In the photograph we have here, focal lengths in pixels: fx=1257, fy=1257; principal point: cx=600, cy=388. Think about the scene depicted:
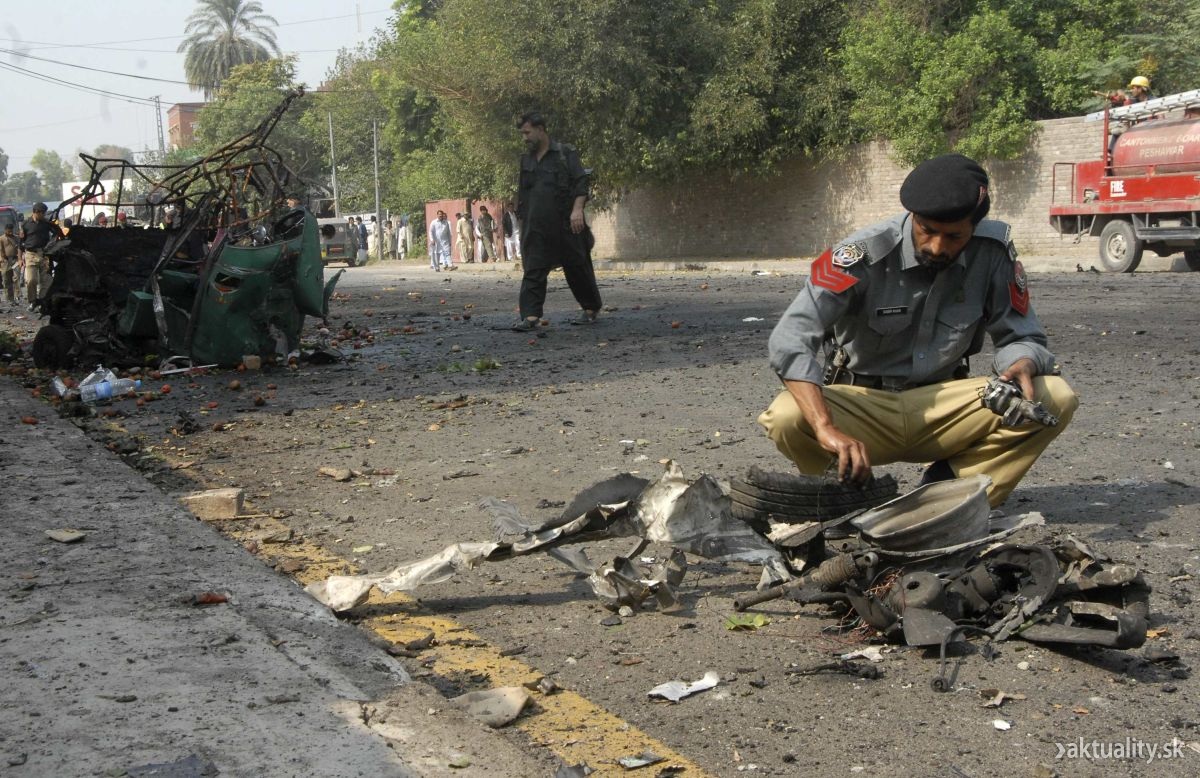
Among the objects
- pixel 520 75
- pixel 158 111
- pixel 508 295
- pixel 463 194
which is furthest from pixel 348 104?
pixel 508 295

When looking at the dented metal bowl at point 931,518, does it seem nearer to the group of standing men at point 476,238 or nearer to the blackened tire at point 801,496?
the blackened tire at point 801,496

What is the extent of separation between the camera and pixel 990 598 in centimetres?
339

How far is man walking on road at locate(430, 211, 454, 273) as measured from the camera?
38.5 m

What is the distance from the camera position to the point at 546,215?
11.4 metres

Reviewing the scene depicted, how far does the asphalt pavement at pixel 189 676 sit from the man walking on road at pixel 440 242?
34.2 m

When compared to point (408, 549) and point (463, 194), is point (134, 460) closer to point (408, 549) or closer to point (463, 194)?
point (408, 549)

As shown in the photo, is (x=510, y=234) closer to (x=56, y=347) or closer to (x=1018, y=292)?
(x=56, y=347)

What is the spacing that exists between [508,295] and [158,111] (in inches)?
3305

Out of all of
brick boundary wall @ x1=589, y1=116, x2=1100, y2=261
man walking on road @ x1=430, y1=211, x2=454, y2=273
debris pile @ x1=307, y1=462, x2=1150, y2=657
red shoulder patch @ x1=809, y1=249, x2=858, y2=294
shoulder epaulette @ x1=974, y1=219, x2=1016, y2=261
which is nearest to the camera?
debris pile @ x1=307, y1=462, x2=1150, y2=657

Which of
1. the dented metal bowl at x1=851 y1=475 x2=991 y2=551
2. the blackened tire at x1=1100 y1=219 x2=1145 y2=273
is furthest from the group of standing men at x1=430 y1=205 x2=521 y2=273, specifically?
the dented metal bowl at x1=851 y1=475 x2=991 y2=551

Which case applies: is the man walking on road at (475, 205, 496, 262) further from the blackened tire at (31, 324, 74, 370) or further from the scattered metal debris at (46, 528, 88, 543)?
the scattered metal debris at (46, 528, 88, 543)

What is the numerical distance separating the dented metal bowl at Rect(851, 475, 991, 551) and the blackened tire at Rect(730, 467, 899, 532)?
0.51 feet

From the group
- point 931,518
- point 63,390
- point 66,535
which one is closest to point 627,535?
point 931,518

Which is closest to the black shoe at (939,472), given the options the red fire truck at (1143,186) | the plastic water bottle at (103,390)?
the plastic water bottle at (103,390)
